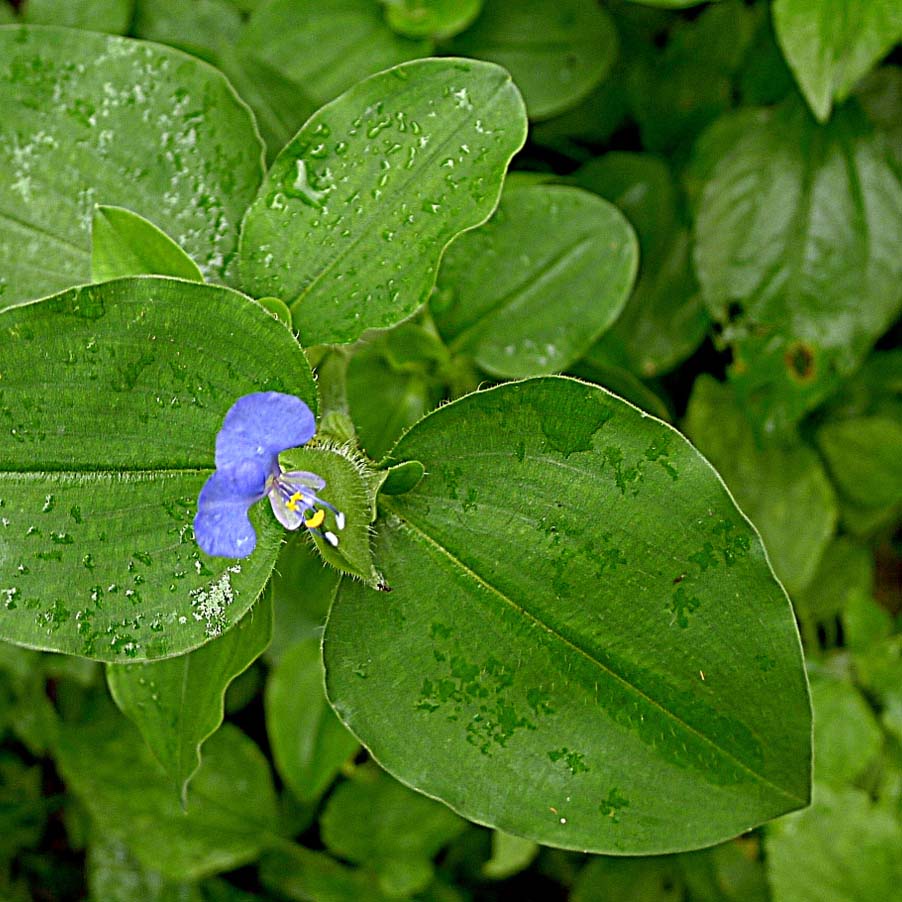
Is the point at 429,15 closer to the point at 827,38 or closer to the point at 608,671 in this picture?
the point at 827,38

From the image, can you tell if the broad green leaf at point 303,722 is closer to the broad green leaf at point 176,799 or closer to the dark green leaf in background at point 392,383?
the broad green leaf at point 176,799

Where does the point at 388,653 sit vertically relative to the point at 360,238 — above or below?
below

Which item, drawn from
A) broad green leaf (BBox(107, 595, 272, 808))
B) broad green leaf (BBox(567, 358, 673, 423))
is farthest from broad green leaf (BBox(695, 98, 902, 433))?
broad green leaf (BBox(107, 595, 272, 808))

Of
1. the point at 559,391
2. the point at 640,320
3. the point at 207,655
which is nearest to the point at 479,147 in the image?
the point at 559,391

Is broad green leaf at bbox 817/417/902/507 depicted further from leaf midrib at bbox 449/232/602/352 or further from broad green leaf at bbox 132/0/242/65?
broad green leaf at bbox 132/0/242/65

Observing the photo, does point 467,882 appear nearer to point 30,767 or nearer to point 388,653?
point 30,767

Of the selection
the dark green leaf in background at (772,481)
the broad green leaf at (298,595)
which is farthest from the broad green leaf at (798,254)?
the broad green leaf at (298,595)
